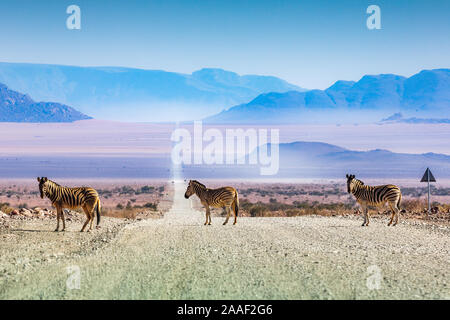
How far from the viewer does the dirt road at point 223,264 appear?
945 centimetres

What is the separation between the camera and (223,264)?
467 inches

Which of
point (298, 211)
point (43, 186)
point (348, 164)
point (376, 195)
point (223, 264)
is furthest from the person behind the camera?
point (348, 164)

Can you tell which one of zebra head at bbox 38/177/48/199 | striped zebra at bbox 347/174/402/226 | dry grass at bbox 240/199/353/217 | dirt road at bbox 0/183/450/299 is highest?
zebra head at bbox 38/177/48/199

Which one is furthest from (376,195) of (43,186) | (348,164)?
(348,164)

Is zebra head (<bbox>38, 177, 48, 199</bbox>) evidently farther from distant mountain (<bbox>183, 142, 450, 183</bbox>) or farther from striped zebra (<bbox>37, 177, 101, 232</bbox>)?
distant mountain (<bbox>183, 142, 450, 183</bbox>)

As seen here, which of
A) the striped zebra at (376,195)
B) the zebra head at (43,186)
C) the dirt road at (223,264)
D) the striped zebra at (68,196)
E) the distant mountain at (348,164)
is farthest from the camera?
the distant mountain at (348,164)

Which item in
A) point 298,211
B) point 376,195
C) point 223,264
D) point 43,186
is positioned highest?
point 43,186

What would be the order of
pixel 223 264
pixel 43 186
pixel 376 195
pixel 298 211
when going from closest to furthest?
1. pixel 223 264
2. pixel 43 186
3. pixel 376 195
4. pixel 298 211

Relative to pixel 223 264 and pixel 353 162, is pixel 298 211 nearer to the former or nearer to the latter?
pixel 223 264

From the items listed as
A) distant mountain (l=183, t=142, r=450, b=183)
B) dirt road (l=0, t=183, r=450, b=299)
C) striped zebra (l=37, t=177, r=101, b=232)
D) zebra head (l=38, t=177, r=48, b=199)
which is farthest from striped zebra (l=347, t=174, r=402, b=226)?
distant mountain (l=183, t=142, r=450, b=183)

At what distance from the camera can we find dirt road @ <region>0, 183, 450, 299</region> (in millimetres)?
9453

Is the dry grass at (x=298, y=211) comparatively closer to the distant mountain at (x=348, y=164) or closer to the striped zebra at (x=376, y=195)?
the striped zebra at (x=376, y=195)

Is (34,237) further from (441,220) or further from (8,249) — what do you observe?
(441,220)

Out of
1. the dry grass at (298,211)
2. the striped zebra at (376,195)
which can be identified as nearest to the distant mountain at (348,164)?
the dry grass at (298,211)
